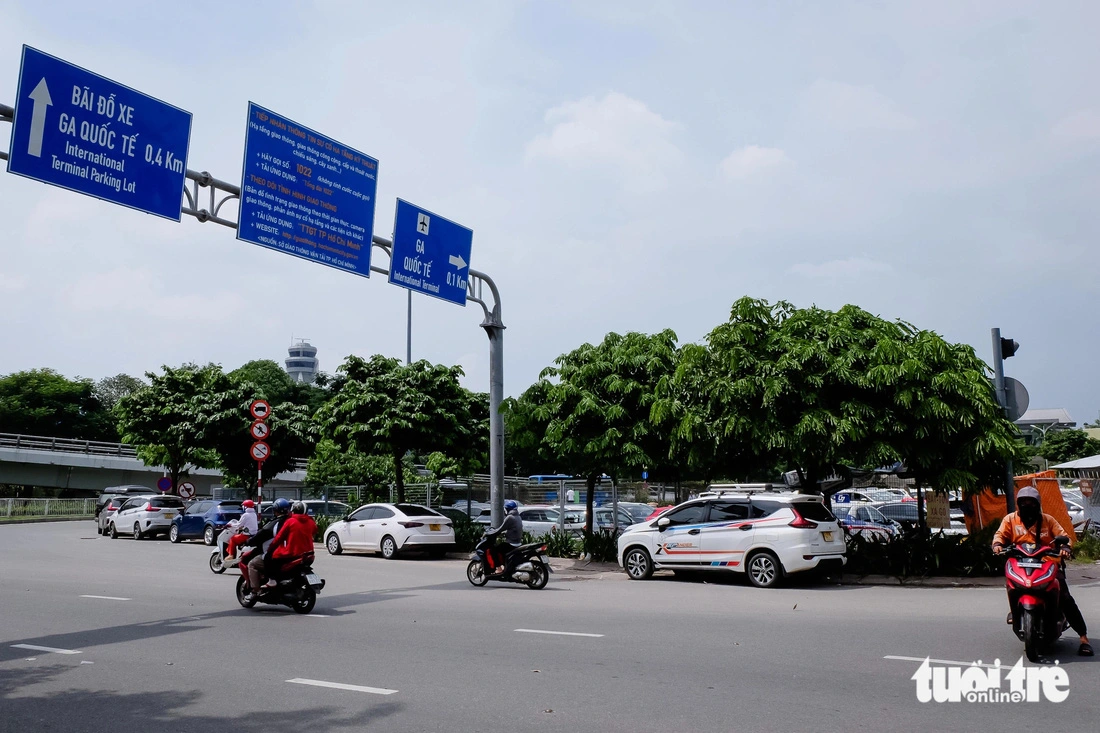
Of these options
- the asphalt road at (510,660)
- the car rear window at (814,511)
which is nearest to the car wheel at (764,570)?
the asphalt road at (510,660)

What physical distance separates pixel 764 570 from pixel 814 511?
1302mm

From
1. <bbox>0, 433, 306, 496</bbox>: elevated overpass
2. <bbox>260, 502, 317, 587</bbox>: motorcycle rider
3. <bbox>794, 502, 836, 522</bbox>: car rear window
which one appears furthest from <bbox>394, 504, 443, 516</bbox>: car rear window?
<bbox>0, 433, 306, 496</bbox>: elevated overpass

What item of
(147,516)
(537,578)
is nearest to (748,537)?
(537,578)

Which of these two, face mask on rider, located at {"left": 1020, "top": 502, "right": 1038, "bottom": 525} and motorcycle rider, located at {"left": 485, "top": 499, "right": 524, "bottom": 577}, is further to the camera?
motorcycle rider, located at {"left": 485, "top": 499, "right": 524, "bottom": 577}

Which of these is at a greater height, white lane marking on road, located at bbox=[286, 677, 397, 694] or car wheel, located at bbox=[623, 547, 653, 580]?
car wheel, located at bbox=[623, 547, 653, 580]

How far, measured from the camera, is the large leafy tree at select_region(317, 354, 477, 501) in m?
25.7

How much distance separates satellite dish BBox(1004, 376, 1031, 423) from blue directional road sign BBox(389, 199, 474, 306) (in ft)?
33.5

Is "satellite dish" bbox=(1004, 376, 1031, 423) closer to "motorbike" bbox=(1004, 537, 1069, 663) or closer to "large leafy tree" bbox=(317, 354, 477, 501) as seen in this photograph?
"motorbike" bbox=(1004, 537, 1069, 663)

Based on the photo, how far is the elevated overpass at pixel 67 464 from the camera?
54.5 meters

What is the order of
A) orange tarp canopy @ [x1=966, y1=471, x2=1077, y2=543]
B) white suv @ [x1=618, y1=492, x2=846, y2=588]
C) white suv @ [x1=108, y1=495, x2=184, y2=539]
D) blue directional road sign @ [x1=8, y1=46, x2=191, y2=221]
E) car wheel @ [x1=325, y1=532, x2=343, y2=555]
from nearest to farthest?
blue directional road sign @ [x1=8, y1=46, x2=191, y2=221] < white suv @ [x1=618, y1=492, x2=846, y2=588] < orange tarp canopy @ [x1=966, y1=471, x2=1077, y2=543] < car wheel @ [x1=325, y1=532, x2=343, y2=555] < white suv @ [x1=108, y1=495, x2=184, y2=539]

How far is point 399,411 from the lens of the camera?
83.7ft

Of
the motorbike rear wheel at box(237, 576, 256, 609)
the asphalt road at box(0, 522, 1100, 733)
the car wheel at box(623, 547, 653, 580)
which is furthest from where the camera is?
the car wheel at box(623, 547, 653, 580)

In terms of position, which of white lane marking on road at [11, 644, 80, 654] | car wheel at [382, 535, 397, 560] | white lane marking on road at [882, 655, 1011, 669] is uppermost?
car wheel at [382, 535, 397, 560]

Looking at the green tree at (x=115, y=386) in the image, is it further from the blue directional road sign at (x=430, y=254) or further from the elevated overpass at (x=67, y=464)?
the blue directional road sign at (x=430, y=254)
